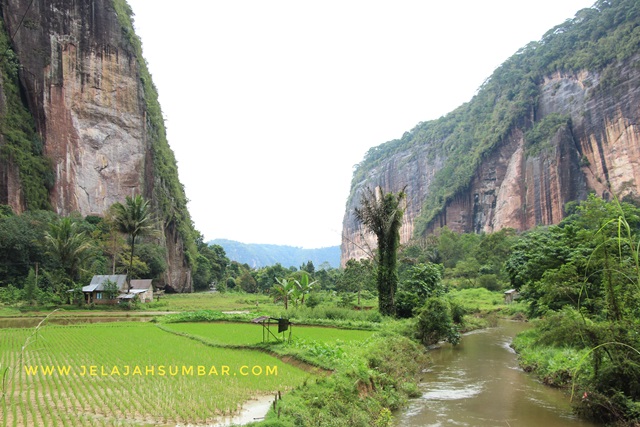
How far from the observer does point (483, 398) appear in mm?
10391

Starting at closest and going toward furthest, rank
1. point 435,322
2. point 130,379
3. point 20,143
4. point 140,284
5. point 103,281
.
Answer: point 130,379
point 435,322
point 103,281
point 140,284
point 20,143

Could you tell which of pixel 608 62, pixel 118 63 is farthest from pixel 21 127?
pixel 608 62

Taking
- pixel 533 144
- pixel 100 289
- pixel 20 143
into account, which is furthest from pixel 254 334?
pixel 533 144

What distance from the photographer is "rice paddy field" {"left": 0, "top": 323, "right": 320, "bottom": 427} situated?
6.94 m

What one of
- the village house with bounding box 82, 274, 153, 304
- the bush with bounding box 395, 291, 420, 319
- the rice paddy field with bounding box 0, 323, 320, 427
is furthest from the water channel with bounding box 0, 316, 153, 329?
the bush with bounding box 395, 291, 420, 319

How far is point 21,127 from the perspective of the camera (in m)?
40.6

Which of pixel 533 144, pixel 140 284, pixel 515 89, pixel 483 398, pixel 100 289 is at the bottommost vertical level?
pixel 483 398

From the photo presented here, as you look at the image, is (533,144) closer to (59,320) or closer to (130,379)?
(59,320)

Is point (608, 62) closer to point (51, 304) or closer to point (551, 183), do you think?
point (551, 183)

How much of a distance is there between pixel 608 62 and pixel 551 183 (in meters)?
17.8

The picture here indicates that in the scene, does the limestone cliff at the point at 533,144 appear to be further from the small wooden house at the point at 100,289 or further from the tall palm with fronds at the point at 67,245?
the tall palm with fronds at the point at 67,245

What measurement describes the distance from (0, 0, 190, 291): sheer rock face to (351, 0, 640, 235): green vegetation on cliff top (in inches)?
2360

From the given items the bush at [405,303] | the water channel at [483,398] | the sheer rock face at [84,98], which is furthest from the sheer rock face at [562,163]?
the water channel at [483,398]

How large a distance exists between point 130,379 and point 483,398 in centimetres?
789
